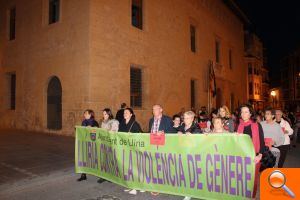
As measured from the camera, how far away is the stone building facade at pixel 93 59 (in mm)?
12953

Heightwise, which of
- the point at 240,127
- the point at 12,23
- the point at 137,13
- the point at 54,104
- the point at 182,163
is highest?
the point at 12,23

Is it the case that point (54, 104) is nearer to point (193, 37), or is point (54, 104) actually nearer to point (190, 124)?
point (190, 124)

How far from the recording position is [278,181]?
91.4 inches

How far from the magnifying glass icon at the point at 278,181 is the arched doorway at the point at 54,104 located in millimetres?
13029

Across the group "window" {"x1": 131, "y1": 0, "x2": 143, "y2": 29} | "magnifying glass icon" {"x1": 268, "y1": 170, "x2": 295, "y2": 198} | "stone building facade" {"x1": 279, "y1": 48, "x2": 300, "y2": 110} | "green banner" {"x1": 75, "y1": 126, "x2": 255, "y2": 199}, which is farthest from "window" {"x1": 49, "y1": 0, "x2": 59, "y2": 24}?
"stone building facade" {"x1": 279, "y1": 48, "x2": 300, "y2": 110}

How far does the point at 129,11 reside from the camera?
14547 mm

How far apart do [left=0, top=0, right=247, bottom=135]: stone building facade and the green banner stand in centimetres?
731

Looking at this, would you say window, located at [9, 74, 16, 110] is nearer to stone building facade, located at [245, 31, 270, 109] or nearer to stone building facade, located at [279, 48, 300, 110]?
stone building facade, located at [245, 31, 270, 109]

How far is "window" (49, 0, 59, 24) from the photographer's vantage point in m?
14.8

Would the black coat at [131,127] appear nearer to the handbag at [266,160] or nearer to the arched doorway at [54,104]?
the handbag at [266,160]

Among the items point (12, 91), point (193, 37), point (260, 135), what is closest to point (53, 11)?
point (12, 91)

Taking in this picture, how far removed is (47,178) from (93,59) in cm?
716

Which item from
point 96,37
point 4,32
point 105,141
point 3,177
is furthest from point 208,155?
point 4,32

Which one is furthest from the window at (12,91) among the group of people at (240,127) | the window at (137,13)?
the group of people at (240,127)
